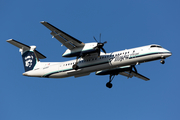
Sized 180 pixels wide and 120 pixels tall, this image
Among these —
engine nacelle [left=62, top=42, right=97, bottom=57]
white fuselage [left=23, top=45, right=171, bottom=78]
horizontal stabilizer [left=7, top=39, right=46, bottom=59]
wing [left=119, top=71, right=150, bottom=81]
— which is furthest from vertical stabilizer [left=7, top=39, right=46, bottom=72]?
wing [left=119, top=71, right=150, bottom=81]

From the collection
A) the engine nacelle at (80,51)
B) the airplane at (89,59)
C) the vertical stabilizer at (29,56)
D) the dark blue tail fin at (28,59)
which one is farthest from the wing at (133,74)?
the dark blue tail fin at (28,59)

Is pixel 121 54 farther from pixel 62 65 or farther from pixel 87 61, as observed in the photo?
pixel 62 65

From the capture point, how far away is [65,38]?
21703 millimetres

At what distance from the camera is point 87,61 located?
22797mm

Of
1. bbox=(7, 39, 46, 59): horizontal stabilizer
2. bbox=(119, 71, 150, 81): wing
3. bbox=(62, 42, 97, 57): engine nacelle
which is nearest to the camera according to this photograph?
bbox=(62, 42, 97, 57): engine nacelle

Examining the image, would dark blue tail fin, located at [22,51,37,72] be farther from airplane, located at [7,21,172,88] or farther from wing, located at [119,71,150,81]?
wing, located at [119,71,150,81]

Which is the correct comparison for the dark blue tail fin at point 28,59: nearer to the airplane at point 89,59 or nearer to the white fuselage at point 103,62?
the airplane at point 89,59

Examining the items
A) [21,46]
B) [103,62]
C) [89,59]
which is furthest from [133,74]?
[21,46]

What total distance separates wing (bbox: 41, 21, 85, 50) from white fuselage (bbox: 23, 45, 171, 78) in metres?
1.58

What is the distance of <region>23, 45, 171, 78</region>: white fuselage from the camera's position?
21491 millimetres

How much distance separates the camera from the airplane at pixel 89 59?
2144 cm

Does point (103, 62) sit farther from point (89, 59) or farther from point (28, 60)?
point (28, 60)

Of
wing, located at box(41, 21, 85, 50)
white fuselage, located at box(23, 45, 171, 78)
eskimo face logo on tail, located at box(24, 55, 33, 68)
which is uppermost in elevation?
wing, located at box(41, 21, 85, 50)

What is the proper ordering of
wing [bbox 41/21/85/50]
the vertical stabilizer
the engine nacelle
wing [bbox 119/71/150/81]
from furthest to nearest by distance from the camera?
wing [bbox 119/71/150/81]
the vertical stabilizer
the engine nacelle
wing [bbox 41/21/85/50]
